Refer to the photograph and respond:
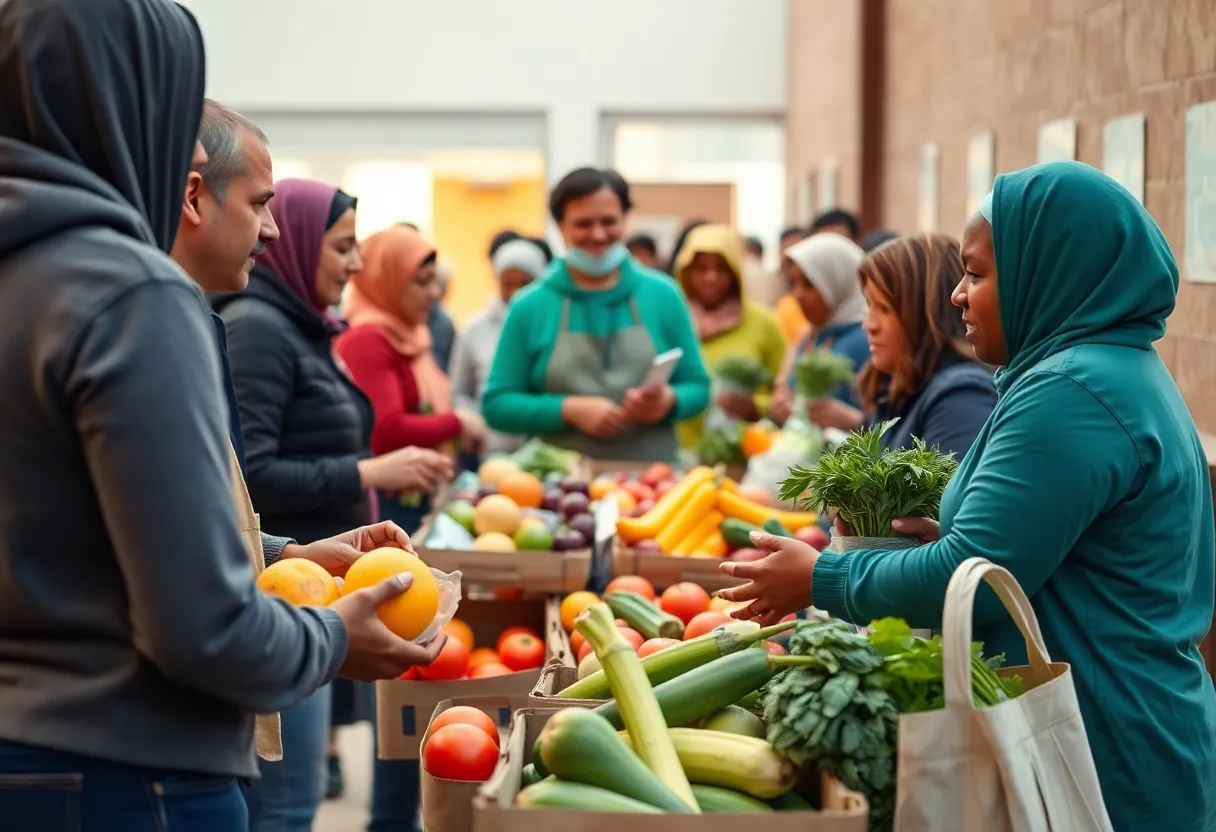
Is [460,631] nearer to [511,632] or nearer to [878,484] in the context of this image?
[511,632]

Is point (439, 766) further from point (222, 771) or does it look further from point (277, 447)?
point (277, 447)

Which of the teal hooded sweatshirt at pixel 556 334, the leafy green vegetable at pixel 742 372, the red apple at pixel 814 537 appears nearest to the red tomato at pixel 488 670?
the red apple at pixel 814 537

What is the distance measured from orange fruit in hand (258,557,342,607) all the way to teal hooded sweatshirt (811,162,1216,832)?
735 mm

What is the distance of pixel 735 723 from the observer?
1.81m

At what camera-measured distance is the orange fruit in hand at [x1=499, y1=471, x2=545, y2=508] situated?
12.4 feet

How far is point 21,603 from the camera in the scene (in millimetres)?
1393

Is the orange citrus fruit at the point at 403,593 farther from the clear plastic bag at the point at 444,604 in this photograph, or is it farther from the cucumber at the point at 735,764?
the cucumber at the point at 735,764

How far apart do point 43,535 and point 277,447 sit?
168cm

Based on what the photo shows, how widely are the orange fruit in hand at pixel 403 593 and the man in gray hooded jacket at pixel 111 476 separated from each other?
23cm

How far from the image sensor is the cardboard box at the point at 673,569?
325 cm

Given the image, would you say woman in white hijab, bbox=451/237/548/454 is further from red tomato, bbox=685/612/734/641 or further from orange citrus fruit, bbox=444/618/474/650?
red tomato, bbox=685/612/734/641

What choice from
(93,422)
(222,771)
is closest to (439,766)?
(222,771)

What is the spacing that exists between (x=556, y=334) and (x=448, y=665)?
6.57 feet

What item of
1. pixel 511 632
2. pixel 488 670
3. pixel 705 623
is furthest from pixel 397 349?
pixel 705 623
